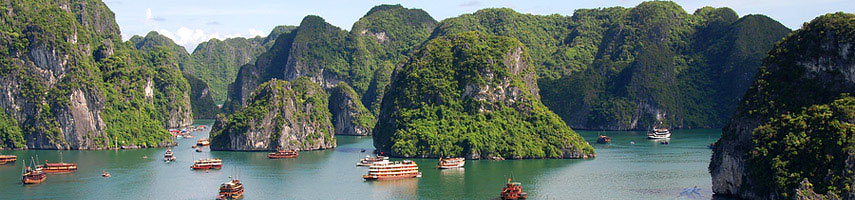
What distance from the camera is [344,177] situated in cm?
10506

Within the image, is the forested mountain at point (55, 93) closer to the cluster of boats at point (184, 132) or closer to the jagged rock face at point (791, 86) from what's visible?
the cluster of boats at point (184, 132)

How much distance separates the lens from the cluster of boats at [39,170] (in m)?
101

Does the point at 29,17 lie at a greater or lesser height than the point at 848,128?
greater

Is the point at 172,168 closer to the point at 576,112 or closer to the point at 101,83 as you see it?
the point at 101,83

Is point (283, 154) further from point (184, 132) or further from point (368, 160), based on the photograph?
point (184, 132)

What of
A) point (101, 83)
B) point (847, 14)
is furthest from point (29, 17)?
point (847, 14)

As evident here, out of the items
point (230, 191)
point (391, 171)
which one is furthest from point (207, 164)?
point (230, 191)

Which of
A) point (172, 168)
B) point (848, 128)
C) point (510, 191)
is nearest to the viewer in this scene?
point (848, 128)

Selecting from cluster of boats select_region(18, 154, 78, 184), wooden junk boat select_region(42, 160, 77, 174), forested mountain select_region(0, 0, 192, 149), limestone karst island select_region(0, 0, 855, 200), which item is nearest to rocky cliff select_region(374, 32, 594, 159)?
limestone karst island select_region(0, 0, 855, 200)

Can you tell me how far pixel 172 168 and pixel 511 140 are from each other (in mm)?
36478

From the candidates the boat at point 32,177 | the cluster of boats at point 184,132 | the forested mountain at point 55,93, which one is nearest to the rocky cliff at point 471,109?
the forested mountain at point 55,93

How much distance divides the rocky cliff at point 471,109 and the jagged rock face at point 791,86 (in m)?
42.8

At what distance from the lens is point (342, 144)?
153 meters

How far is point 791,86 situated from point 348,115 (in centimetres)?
10620
